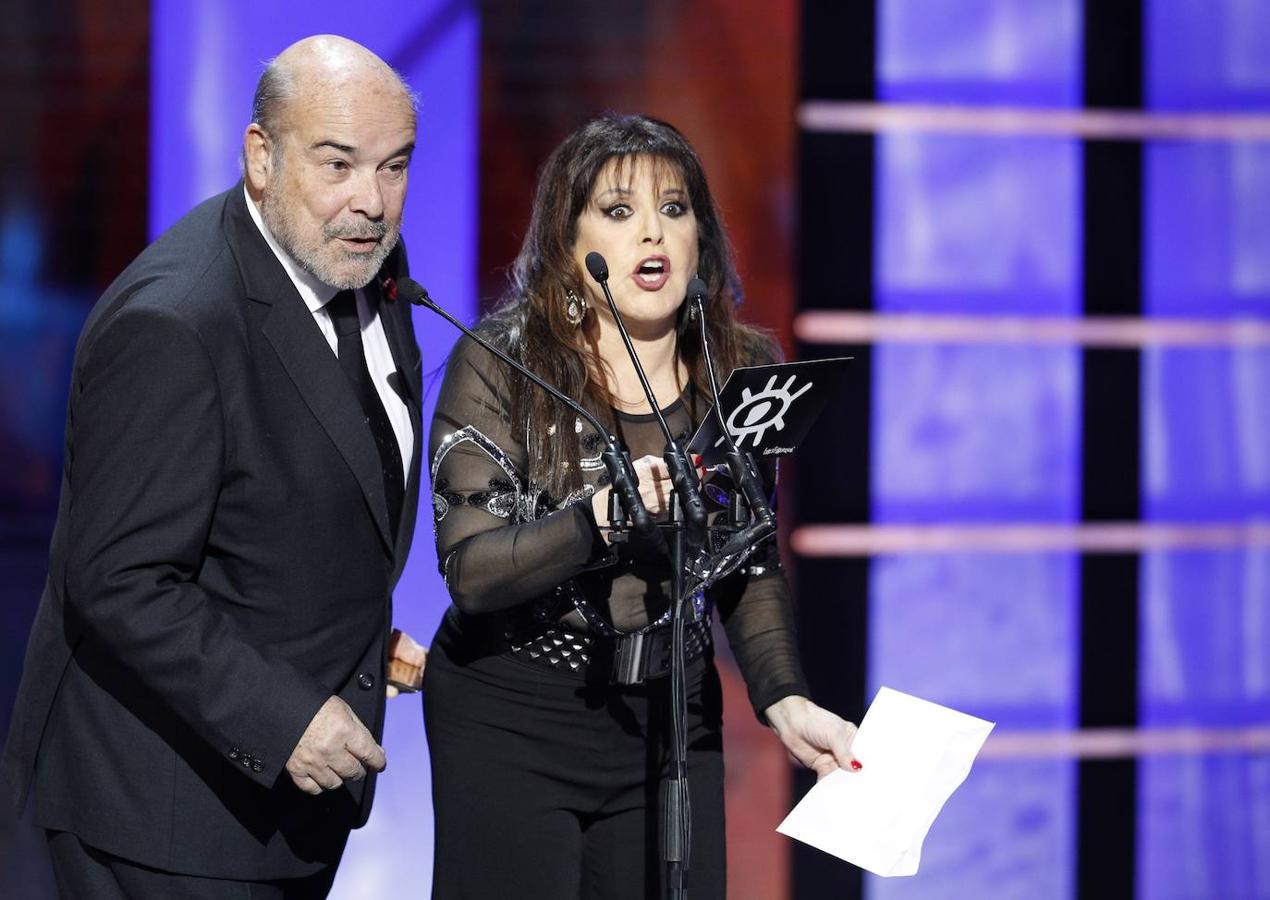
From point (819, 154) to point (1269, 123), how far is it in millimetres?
1109

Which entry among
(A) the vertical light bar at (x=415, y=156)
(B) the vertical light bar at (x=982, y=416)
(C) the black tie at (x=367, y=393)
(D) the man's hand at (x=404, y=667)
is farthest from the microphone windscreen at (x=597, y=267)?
(B) the vertical light bar at (x=982, y=416)

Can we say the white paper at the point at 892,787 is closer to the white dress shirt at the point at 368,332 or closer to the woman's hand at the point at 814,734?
the woman's hand at the point at 814,734

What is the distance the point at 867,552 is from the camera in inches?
131

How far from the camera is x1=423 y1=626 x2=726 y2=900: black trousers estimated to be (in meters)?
2.02

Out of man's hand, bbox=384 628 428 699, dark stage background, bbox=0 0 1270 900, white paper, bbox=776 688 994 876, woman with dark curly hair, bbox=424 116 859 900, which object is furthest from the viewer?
dark stage background, bbox=0 0 1270 900

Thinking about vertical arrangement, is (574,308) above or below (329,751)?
above

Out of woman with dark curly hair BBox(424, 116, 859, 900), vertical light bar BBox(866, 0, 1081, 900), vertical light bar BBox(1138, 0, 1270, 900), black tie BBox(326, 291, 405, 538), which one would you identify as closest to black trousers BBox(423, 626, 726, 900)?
woman with dark curly hair BBox(424, 116, 859, 900)

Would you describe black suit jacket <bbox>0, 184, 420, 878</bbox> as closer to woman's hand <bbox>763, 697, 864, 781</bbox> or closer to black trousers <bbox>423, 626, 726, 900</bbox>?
black trousers <bbox>423, 626, 726, 900</bbox>

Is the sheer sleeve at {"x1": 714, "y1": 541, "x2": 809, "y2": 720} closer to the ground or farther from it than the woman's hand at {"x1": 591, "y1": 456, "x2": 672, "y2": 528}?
closer to the ground

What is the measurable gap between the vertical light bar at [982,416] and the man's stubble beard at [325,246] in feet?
5.43

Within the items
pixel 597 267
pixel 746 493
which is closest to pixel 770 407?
pixel 746 493

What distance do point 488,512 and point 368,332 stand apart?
350 mm

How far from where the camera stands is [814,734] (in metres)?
2.00

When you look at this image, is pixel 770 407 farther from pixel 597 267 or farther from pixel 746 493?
pixel 597 267
